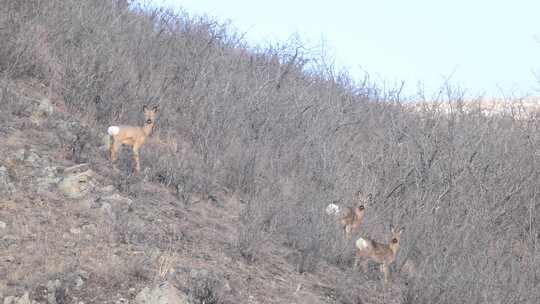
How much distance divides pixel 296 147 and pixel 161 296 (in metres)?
6.11

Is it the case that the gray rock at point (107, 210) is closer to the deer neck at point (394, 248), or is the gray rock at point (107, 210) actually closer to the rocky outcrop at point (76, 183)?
the rocky outcrop at point (76, 183)

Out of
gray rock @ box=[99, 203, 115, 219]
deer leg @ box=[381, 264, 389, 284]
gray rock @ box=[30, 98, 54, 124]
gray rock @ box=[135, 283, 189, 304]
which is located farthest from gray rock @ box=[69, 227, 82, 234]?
deer leg @ box=[381, 264, 389, 284]

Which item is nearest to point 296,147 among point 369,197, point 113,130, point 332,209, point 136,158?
point 369,197

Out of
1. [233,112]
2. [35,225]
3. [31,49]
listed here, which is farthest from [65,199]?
[233,112]

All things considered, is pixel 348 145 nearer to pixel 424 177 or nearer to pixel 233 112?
pixel 424 177

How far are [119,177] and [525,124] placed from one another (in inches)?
413

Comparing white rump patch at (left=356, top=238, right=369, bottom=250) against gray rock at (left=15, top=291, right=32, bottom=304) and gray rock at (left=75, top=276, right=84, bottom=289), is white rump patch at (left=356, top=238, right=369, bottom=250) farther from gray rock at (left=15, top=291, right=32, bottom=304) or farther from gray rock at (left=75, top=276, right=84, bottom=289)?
gray rock at (left=15, top=291, right=32, bottom=304)

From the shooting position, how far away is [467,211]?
443 inches

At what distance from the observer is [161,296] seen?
5.90 metres

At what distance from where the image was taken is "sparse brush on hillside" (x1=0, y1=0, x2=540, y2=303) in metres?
8.74

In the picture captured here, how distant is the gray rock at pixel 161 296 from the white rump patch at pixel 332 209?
3.87 metres

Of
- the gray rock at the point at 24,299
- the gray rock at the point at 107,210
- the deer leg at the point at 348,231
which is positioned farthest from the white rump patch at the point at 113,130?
the deer leg at the point at 348,231

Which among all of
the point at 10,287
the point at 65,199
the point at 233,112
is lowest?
the point at 10,287

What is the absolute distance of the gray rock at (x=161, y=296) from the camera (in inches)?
232
